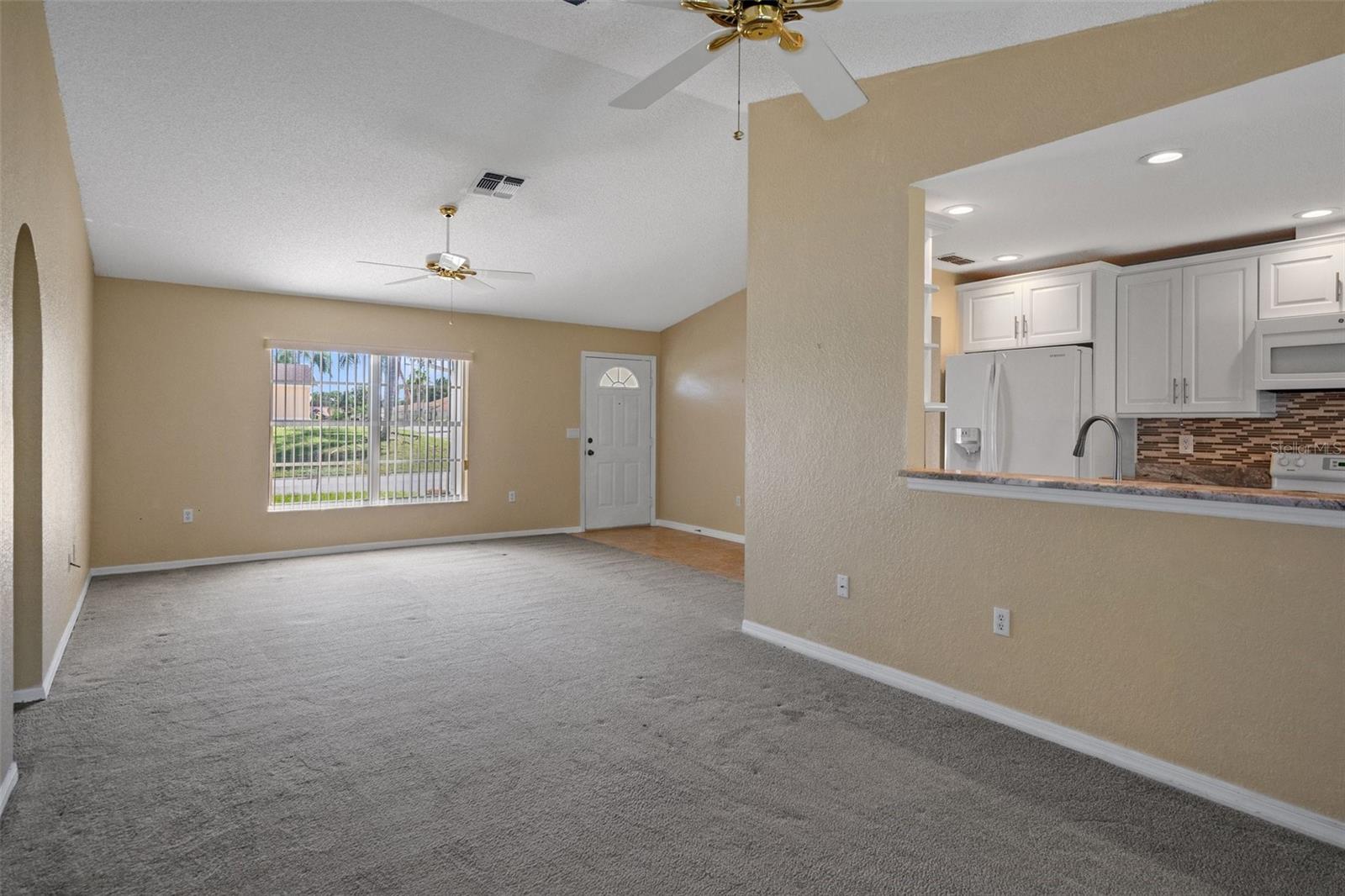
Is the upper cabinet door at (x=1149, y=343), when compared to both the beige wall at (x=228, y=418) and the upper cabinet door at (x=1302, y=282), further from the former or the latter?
the beige wall at (x=228, y=418)

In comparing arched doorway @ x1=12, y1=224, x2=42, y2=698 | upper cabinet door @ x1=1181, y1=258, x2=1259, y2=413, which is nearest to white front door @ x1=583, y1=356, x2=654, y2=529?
arched doorway @ x1=12, y1=224, x2=42, y2=698

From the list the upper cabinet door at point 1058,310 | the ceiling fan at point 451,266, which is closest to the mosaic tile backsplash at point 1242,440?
the upper cabinet door at point 1058,310

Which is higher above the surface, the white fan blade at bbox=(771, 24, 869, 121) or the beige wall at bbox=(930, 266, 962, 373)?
the white fan blade at bbox=(771, 24, 869, 121)

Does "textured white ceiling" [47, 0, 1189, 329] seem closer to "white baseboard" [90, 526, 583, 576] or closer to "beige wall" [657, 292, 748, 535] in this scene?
"beige wall" [657, 292, 748, 535]

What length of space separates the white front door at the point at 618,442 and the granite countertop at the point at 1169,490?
547 cm

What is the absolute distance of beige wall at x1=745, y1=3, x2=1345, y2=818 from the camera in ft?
7.34

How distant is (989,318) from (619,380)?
4.39m

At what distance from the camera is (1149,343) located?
440cm

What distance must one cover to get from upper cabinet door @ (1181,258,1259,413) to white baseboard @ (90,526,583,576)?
585 cm

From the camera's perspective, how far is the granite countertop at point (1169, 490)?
85.3 inches

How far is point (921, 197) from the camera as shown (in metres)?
3.36

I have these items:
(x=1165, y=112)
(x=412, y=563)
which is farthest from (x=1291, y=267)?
(x=412, y=563)

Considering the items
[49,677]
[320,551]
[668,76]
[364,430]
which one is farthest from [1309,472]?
[320,551]

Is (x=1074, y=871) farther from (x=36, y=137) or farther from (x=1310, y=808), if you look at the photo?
(x=36, y=137)
